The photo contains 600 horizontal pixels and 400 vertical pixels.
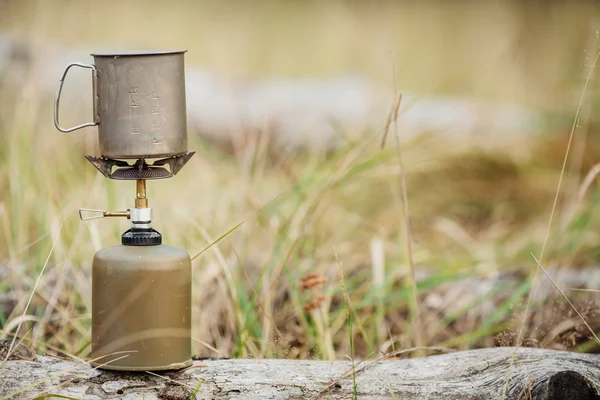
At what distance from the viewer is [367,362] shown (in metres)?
1.80

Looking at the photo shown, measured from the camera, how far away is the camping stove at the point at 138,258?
1.65 metres

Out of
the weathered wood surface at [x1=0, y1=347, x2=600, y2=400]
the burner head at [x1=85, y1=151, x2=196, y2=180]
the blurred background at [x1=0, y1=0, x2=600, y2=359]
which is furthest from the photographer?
the blurred background at [x1=0, y1=0, x2=600, y2=359]

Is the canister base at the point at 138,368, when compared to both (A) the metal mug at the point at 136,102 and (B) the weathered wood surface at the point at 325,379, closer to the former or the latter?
(B) the weathered wood surface at the point at 325,379

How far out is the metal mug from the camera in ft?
5.39

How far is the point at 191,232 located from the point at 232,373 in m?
1.41

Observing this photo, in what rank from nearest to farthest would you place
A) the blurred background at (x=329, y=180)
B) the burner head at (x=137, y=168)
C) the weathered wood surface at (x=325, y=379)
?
the weathered wood surface at (x=325, y=379) < the burner head at (x=137, y=168) < the blurred background at (x=329, y=180)

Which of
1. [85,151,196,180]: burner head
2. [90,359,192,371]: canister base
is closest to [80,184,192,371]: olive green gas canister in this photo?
[90,359,192,371]: canister base

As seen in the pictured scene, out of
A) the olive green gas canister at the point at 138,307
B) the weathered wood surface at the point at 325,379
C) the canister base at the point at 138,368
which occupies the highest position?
the olive green gas canister at the point at 138,307

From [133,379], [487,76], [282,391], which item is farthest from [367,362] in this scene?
[487,76]

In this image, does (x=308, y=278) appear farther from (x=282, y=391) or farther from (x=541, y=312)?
(x=541, y=312)

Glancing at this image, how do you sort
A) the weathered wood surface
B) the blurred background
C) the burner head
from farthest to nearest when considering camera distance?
1. the blurred background
2. the burner head
3. the weathered wood surface

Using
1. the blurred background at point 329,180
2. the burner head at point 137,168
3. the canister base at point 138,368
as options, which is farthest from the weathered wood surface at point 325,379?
the burner head at point 137,168

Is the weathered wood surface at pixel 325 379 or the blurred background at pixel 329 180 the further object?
the blurred background at pixel 329 180

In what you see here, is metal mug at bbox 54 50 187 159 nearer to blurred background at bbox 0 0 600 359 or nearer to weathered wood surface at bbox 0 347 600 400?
blurred background at bbox 0 0 600 359
